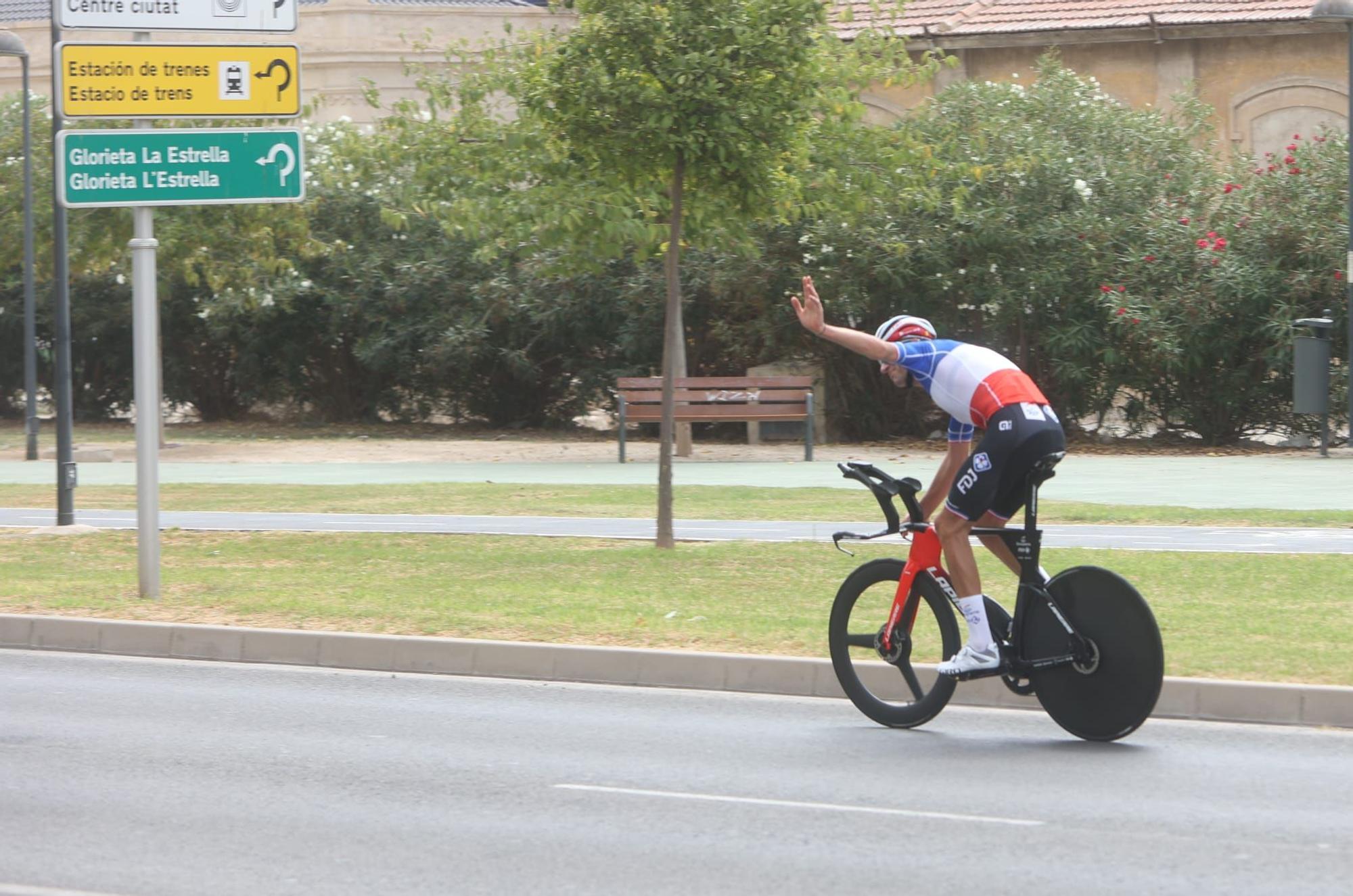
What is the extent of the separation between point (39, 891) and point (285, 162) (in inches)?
282

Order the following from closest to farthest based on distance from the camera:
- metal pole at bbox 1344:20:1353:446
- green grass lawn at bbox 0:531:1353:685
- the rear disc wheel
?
the rear disc wheel → green grass lawn at bbox 0:531:1353:685 → metal pole at bbox 1344:20:1353:446

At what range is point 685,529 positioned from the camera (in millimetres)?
15141

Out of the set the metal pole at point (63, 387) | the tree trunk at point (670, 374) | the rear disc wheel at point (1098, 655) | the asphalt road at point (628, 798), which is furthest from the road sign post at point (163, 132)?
the rear disc wheel at point (1098, 655)

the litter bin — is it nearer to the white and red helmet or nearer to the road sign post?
the road sign post

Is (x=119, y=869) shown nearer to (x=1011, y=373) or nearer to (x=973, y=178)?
(x=1011, y=373)

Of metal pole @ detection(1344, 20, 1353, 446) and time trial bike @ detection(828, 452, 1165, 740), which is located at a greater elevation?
metal pole @ detection(1344, 20, 1353, 446)

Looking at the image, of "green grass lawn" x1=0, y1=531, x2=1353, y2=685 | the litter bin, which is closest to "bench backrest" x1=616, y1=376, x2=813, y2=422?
the litter bin

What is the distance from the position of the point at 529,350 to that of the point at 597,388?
114cm

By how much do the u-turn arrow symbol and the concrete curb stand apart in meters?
2.99

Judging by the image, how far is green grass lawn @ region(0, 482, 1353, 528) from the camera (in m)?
15.2

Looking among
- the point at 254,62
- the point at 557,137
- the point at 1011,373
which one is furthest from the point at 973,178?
the point at 1011,373

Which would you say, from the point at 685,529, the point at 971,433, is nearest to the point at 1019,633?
the point at 971,433

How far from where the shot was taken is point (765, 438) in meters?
25.8

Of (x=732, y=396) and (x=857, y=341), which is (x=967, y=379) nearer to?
(x=857, y=341)
